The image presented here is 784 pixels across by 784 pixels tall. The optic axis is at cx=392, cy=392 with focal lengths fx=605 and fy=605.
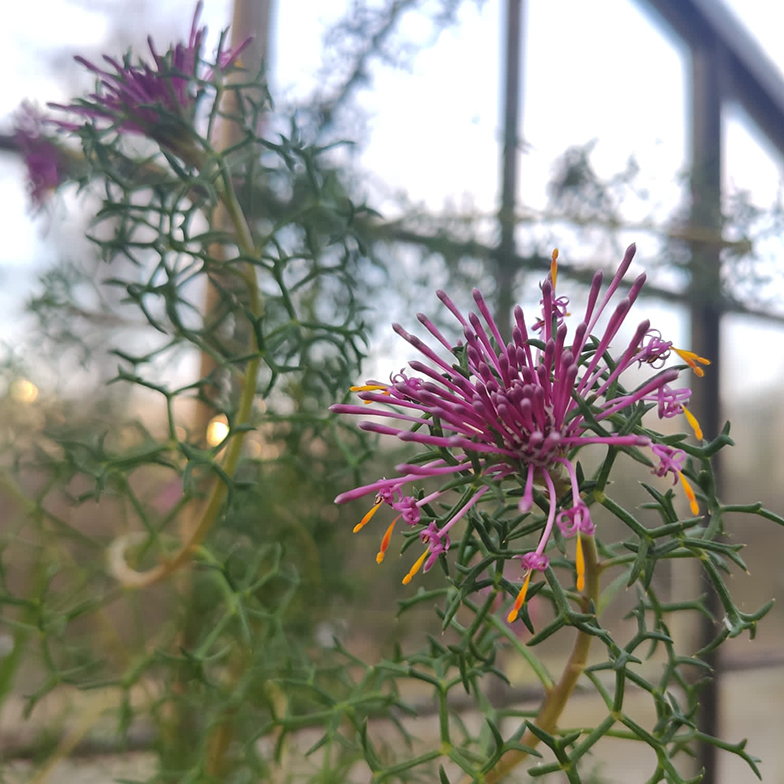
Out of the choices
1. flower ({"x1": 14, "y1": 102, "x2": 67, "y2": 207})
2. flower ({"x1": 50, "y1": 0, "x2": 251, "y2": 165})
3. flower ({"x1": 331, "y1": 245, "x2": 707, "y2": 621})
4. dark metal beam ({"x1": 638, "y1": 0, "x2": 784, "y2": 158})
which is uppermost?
dark metal beam ({"x1": 638, "y1": 0, "x2": 784, "y2": 158})

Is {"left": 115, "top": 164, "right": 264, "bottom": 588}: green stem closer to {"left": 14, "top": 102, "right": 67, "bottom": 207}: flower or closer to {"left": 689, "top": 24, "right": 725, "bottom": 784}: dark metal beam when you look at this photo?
{"left": 14, "top": 102, "right": 67, "bottom": 207}: flower

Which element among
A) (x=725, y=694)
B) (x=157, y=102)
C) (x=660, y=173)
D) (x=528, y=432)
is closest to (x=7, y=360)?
(x=157, y=102)

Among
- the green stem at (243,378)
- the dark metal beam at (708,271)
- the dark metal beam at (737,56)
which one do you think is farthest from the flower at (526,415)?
the dark metal beam at (737,56)

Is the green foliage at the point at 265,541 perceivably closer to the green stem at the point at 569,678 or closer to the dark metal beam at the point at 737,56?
the green stem at the point at 569,678

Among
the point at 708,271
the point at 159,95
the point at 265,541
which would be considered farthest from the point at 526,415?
the point at 708,271

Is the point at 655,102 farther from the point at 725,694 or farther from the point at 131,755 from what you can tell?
the point at 131,755

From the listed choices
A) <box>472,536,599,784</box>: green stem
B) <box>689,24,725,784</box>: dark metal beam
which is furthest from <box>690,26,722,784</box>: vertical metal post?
<box>472,536,599,784</box>: green stem
